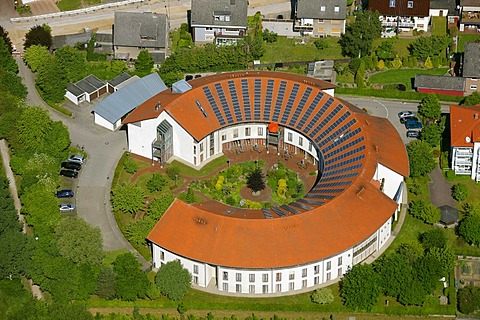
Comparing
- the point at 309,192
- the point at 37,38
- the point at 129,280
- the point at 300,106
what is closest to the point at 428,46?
the point at 300,106

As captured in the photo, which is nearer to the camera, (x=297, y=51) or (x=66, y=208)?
(x=66, y=208)

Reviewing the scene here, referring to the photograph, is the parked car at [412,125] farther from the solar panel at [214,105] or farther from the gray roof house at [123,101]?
the gray roof house at [123,101]

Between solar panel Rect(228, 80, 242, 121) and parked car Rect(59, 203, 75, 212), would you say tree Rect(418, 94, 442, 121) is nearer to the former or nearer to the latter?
solar panel Rect(228, 80, 242, 121)

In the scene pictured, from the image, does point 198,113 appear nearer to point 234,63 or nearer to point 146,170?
point 146,170

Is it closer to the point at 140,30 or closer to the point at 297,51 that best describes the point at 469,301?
the point at 297,51

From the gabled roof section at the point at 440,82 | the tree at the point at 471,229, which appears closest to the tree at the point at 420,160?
the tree at the point at 471,229
